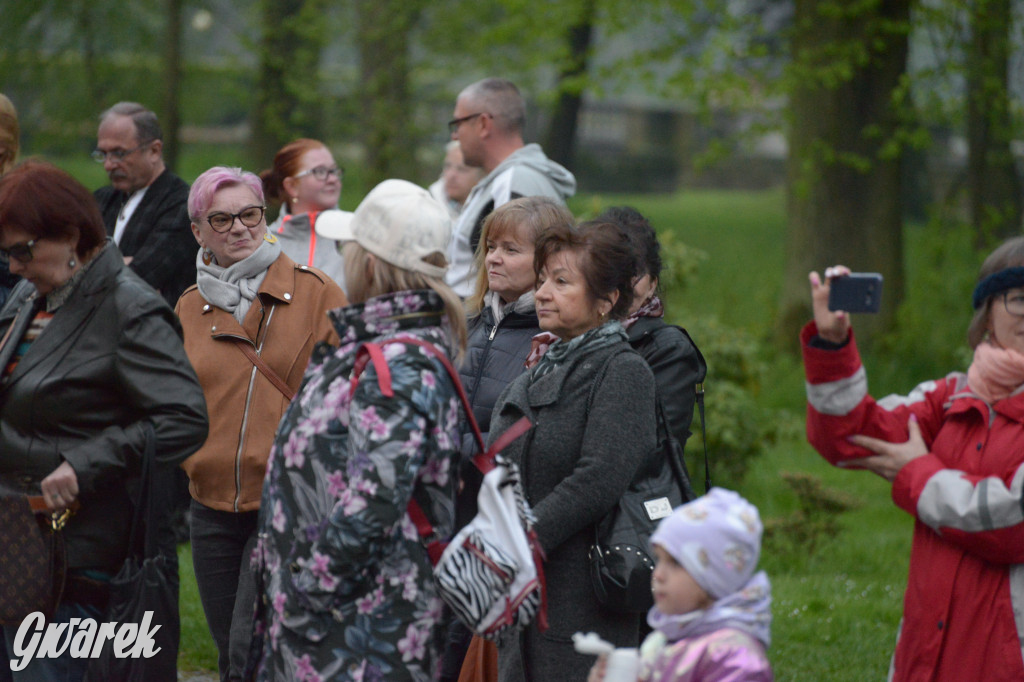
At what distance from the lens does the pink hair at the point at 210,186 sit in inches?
168

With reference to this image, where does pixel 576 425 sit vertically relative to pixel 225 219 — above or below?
below

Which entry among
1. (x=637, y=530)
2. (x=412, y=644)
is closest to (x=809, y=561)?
(x=637, y=530)

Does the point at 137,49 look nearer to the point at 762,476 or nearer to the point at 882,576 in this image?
the point at 762,476

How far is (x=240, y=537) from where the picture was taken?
13.7 feet

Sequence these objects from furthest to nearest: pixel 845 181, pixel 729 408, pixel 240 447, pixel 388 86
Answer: pixel 388 86 < pixel 845 181 < pixel 729 408 < pixel 240 447

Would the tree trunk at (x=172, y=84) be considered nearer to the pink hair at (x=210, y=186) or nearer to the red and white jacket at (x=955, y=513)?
the pink hair at (x=210, y=186)

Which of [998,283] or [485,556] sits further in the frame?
[998,283]

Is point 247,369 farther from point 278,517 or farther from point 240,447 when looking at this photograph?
point 278,517

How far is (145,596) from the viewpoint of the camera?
128 inches

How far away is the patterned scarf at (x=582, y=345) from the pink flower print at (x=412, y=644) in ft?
3.05

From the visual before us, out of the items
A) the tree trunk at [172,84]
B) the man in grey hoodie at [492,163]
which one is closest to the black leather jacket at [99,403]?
the man in grey hoodie at [492,163]

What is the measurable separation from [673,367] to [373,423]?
1.39m

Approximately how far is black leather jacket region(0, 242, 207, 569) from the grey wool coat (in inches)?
37.6

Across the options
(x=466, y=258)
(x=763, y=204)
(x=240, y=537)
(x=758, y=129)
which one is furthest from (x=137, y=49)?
(x=763, y=204)
